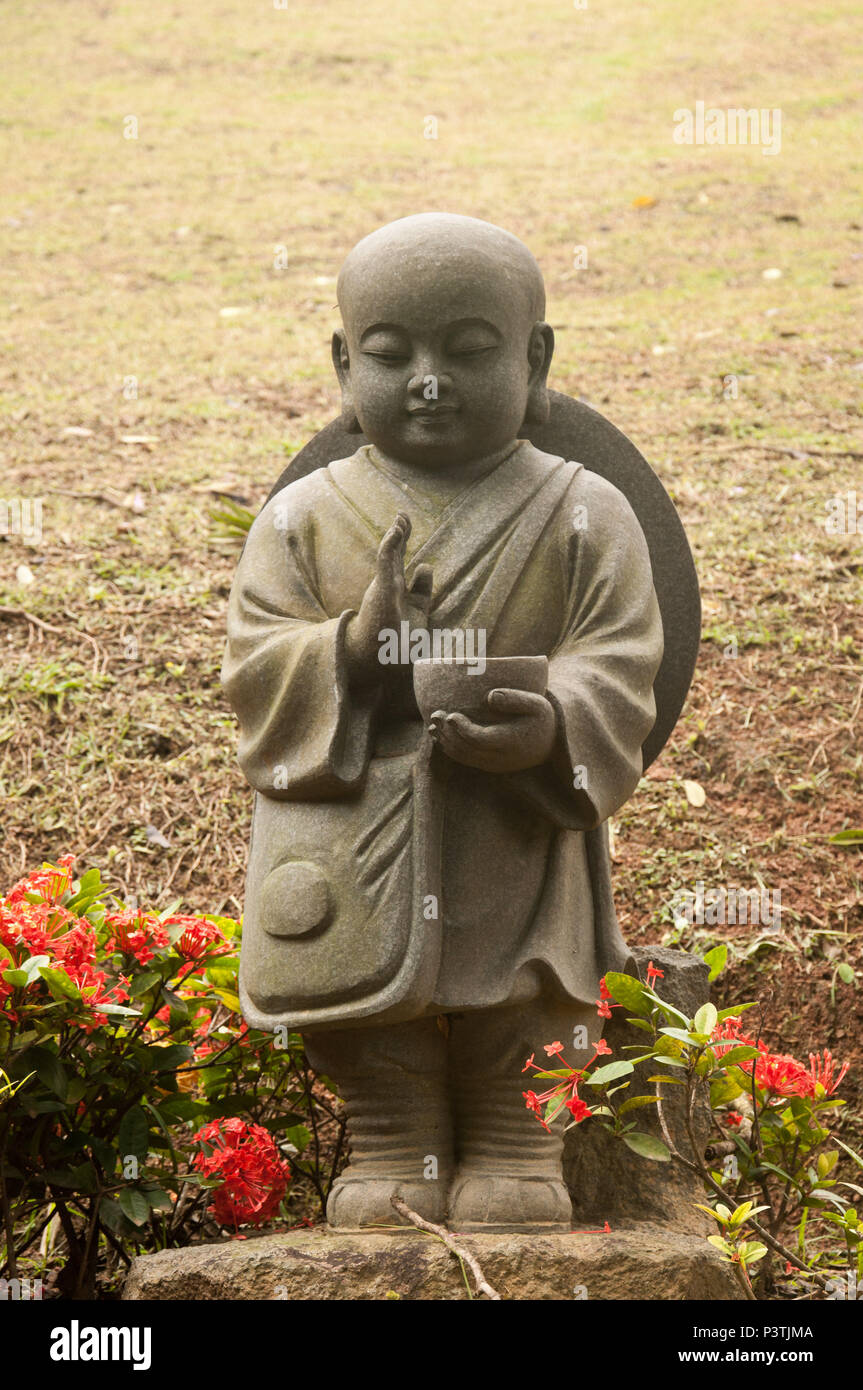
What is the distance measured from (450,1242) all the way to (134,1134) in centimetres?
84

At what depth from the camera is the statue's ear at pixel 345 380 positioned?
3.62 m

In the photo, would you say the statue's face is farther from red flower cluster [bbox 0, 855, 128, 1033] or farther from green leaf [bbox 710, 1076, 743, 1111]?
green leaf [bbox 710, 1076, 743, 1111]

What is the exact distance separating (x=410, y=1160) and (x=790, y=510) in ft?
13.0

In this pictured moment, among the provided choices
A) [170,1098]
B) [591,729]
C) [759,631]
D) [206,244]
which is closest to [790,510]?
[759,631]

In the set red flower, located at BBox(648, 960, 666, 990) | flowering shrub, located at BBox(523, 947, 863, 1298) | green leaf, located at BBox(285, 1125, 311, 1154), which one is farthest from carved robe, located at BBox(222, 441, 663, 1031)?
green leaf, located at BBox(285, 1125, 311, 1154)

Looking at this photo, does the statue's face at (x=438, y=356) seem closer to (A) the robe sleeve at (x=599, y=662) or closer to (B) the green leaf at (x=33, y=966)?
(A) the robe sleeve at (x=599, y=662)

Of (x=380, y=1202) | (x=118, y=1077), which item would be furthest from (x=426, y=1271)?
(x=118, y=1077)

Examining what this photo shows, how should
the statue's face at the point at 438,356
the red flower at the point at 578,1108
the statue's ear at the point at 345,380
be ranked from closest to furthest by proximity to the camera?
the red flower at the point at 578,1108 → the statue's face at the point at 438,356 → the statue's ear at the point at 345,380

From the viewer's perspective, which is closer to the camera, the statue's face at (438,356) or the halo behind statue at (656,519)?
the statue's face at (438,356)

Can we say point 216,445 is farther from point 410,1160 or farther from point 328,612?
point 410,1160

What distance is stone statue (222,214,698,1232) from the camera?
313 centimetres

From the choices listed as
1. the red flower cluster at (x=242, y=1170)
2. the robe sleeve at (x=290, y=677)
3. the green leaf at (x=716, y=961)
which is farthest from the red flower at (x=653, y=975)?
the red flower cluster at (x=242, y=1170)

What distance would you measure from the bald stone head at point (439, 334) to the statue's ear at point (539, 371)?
0.07 metres

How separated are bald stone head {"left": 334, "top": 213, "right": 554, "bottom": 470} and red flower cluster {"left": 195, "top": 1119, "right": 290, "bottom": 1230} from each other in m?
1.59
